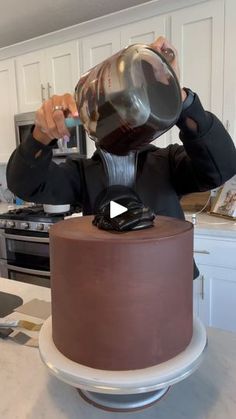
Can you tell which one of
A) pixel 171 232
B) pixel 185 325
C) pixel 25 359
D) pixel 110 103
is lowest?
pixel 25 359

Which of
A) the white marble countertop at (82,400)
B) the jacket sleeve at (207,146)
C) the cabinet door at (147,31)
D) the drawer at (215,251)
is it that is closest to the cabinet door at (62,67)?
the cabinet door at (147,31)

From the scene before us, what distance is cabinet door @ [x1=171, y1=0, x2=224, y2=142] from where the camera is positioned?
174 centimetres

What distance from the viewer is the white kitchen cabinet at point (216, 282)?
1.61m

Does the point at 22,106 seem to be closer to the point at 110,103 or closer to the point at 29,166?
the point at 29,166

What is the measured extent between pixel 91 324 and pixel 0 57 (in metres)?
2.72

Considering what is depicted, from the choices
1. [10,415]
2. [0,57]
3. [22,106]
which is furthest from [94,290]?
[0,57]

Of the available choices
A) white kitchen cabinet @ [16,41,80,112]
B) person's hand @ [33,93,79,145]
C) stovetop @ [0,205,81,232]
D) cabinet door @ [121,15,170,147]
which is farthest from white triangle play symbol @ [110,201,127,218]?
white kitchen cabinet @ [16,41,80,112]

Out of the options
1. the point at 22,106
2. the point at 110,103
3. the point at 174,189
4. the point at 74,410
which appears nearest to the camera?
the point at 110,103

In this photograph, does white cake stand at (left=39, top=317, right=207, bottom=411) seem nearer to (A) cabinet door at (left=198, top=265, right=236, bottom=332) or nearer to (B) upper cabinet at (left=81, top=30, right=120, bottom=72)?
(A) cabinet door at (left=198, top=265, right=236, bottom=332)

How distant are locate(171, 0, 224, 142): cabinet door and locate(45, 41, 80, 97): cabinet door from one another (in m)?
0.72

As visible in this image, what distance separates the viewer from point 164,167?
89 cm

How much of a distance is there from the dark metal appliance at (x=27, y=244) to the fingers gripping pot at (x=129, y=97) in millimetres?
1716

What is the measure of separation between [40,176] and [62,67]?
1.84 m

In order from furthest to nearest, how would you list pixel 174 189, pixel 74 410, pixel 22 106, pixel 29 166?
pixel 22 106 → pixel 174 189 → pixel 29 166 → pixel 74 410
